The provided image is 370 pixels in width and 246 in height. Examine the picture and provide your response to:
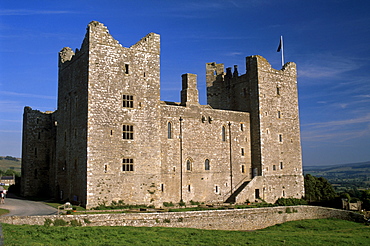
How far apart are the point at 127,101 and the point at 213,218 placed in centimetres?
1256

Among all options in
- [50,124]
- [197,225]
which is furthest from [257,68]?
[50,124]

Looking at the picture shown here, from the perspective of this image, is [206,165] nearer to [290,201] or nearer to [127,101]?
[127,101]

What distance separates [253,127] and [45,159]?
78.0 feet

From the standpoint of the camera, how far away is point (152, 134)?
33625 millimetres

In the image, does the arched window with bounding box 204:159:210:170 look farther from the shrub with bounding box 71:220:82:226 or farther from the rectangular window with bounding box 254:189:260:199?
the shrub with bounding box 71:220:82:226

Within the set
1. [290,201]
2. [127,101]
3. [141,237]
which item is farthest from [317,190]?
[141,237]

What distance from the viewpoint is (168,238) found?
22.9 meters

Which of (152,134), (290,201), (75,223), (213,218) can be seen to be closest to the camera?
(75,223)

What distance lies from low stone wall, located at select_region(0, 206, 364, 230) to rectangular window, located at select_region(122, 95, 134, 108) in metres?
9.98

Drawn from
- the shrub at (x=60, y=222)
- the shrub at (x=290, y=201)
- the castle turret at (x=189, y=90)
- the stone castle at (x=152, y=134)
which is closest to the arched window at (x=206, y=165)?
the stone castle at (x=152, y=134)

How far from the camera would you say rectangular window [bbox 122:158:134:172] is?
105ft

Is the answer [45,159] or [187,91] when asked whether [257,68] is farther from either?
[45,159]

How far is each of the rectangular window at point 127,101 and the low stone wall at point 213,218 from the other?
9977 mm

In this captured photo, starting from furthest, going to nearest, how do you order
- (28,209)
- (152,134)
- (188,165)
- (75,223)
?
1. (188,165)
2. (152,134)
3. (28,209)
4. (75,223)
